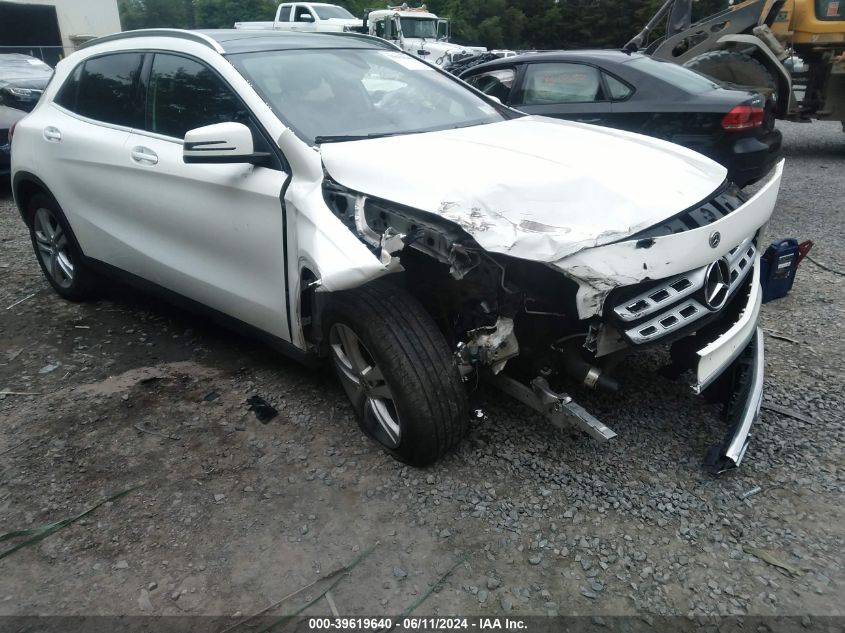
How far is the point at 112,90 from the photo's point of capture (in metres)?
3.98

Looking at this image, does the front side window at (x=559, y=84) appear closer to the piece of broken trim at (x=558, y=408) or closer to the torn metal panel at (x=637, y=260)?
the torn metal panel at (x=637, y=260)

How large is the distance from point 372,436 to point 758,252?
1.92m

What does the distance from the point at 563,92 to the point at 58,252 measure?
446cm

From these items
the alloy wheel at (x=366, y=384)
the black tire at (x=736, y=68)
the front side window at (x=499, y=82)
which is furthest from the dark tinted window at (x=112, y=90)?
the black tire at (x=736, y=68)

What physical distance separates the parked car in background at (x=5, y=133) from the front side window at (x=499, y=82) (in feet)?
17.6

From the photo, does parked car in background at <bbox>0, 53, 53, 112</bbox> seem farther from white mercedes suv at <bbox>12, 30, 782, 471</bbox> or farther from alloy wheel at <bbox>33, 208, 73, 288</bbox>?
white mercedes suv at <bbox>12, 30, 782, 471</bbox>

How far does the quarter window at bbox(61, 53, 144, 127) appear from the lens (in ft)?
12.5

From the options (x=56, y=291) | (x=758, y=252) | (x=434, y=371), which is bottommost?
(x=56, y=291)

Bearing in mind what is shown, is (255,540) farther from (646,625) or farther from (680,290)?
(680,290)

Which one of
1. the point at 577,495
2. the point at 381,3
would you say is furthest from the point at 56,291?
the point at 381,3

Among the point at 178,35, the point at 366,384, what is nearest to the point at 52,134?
the point at 178,35

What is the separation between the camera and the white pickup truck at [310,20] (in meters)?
→ 19.8

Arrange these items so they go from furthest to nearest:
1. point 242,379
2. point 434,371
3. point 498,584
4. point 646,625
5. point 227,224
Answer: point 242,379 → point 227,224 → point 434,371 → point 498,584 → point 646,625

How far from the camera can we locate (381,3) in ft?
127
